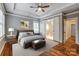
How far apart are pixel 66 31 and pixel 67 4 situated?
0.57 metres

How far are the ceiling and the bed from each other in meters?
0.39

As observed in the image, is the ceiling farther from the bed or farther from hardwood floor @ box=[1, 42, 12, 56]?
hardwood floor @ box=[1, 42, 12, 56]

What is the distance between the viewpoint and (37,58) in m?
2.07

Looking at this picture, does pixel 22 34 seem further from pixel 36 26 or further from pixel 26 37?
pixel 36 26

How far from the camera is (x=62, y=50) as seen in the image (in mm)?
2027

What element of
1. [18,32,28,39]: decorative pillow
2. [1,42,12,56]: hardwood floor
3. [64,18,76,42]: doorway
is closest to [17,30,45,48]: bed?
[18,32,28,39]: decorative pillow

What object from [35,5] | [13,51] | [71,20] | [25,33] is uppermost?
[35,5]

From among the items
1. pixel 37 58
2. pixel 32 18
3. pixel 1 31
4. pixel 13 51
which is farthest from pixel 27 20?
pixel 37 58

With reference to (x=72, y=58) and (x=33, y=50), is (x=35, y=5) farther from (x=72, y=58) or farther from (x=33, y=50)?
(x=72, y=58)

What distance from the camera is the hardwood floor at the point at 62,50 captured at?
200cm

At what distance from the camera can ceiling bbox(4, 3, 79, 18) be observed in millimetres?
1981

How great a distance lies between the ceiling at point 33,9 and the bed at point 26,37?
0.39m

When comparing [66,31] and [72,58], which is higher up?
[66,31]

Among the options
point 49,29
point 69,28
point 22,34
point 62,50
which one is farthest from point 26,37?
point 69,28
